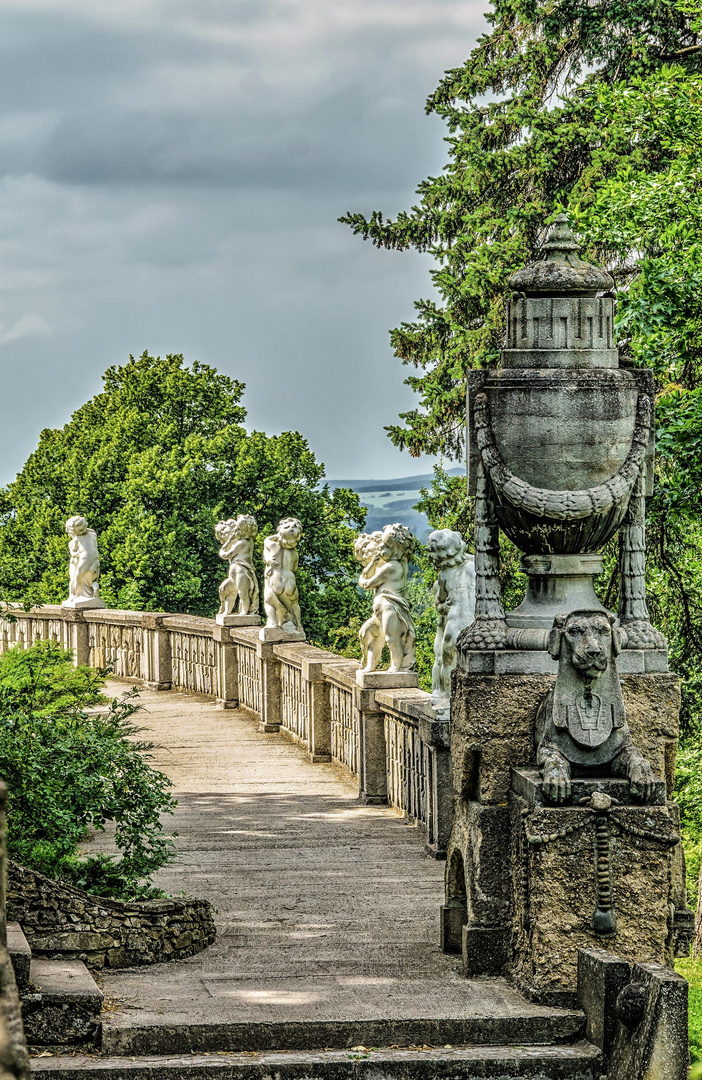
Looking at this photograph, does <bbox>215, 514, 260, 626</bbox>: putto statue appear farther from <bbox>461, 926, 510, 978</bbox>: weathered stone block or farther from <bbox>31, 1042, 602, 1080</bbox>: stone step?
<bbox>31, 1042, 602, 1080</bbox>: stone step

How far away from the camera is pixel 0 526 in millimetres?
37344

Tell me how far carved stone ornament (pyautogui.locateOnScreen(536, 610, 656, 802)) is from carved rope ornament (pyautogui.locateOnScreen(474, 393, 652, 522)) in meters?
0.56

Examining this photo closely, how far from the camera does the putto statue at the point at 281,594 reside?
17.9m

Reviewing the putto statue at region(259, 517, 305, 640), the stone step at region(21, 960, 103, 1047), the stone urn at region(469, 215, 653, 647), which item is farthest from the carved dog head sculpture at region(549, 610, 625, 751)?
the putto statue at region(259, 517, 305, 640)

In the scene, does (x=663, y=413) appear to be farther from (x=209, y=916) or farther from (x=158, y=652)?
(x=158, y=652)

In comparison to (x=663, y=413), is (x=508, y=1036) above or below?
below

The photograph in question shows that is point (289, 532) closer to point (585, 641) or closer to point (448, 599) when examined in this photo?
point (448, 599)

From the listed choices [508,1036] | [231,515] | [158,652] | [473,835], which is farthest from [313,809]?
[231,515]

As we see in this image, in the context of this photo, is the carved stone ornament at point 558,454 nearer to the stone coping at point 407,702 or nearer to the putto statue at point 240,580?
the stone coping at point 407,702

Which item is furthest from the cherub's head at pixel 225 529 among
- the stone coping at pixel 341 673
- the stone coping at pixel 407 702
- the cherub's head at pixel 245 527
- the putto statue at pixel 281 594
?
the stone coping at pixel 407 702

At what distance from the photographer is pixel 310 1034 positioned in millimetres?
6633

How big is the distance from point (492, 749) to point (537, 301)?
217 centimetres

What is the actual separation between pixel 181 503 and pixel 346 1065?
1111 inches

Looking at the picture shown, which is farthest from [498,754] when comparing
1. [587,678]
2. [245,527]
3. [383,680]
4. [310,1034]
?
[245,527]
